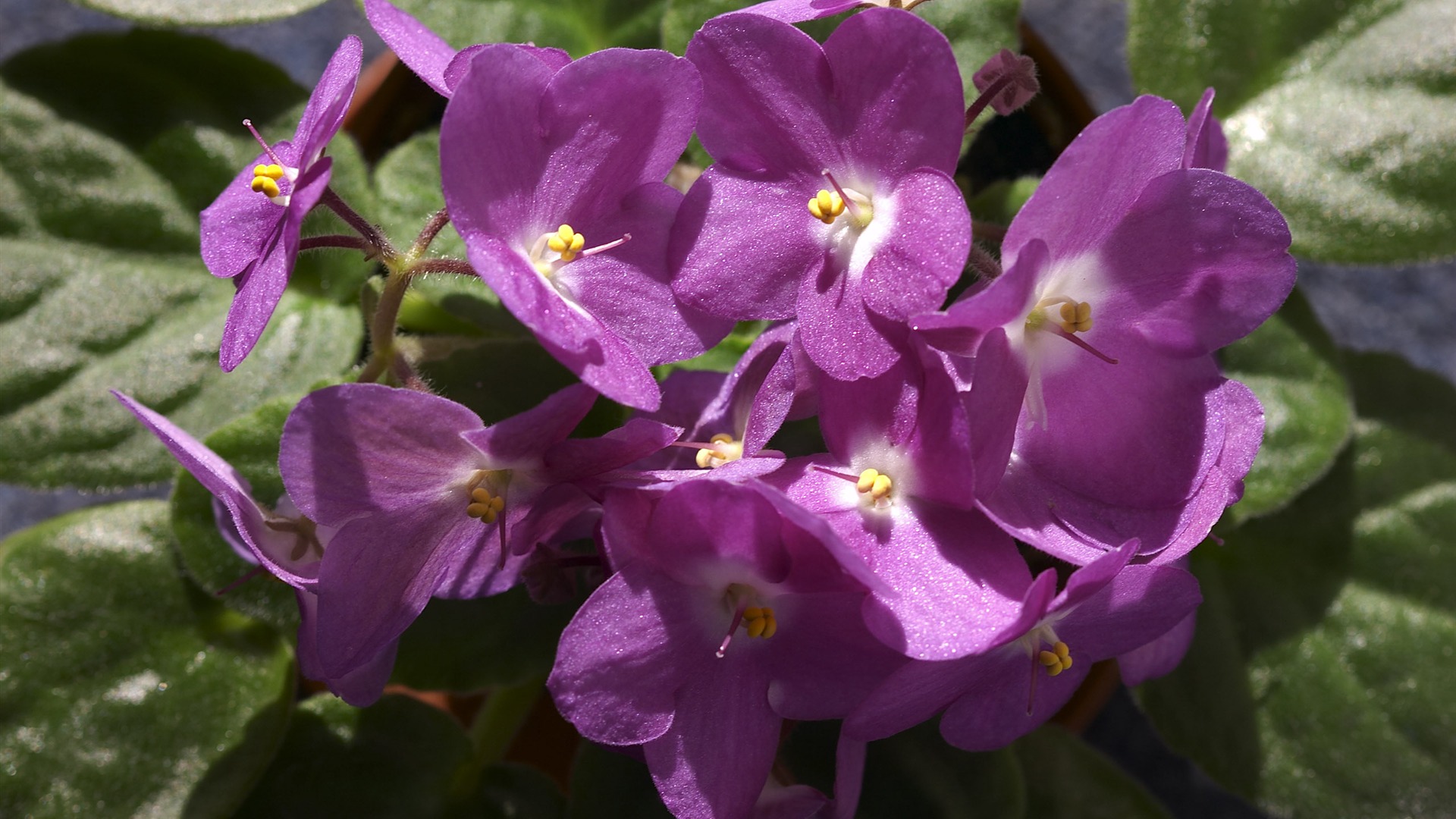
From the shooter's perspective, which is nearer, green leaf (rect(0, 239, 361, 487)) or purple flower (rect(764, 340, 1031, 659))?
purple flower (rect(764, 340, 1031, 659))

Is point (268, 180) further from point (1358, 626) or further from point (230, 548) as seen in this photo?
point (1358, 626)

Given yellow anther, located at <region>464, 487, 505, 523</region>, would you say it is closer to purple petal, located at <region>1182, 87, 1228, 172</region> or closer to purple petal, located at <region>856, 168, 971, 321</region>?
purple petal, located at <region>856, 168, 971, 321</region>

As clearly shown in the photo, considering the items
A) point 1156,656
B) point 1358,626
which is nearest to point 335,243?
point 1156,656

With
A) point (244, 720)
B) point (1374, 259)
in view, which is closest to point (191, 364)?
point (244, 720)

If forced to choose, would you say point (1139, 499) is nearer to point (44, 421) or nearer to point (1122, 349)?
point (1122, 349)

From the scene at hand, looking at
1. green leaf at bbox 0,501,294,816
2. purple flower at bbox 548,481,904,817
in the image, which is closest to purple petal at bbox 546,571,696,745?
purple flower at bbox 548,481,904,817

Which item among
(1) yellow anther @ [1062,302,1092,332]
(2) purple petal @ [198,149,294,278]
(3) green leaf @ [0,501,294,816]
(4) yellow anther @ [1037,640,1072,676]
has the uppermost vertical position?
(2) purple petal @ [198,149,294,278]
